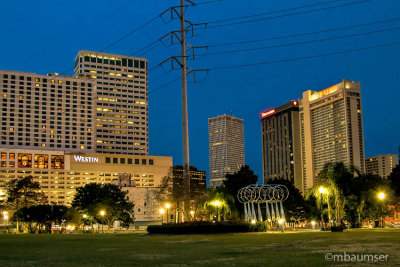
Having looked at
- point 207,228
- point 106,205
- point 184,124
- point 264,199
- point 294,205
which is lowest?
point 294,205

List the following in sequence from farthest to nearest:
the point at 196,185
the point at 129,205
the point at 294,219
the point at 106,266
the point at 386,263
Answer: the point at 294,219
the point at 129,205
the point at 196,185
the point at 106,266
the point at 386,263

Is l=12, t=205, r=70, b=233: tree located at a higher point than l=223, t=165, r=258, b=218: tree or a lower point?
lower

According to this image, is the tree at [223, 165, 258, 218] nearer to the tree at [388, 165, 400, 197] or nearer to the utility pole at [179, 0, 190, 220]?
the tree at [388, 165, 400, 197]

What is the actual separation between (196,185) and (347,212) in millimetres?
24200

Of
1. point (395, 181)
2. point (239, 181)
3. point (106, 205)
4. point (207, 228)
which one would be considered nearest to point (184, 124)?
point (207, 228)

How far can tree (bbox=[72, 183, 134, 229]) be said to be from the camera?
3516 inches

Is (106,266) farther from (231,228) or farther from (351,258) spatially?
(231,228)

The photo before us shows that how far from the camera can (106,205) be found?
89.3 metres

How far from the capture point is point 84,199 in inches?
4006

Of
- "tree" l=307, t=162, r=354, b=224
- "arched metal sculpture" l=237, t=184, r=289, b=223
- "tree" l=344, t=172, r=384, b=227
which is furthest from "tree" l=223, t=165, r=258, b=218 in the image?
"tree" l=307, t=162, r=354, b=224

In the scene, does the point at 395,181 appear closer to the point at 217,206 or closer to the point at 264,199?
the point at 264,199

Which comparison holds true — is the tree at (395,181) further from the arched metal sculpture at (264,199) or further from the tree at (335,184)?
the arched metal sculpture at (264,199)

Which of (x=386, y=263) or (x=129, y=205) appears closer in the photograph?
(x=386, y=263)

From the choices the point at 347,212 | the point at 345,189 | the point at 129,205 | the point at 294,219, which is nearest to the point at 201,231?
the point at 345,189
